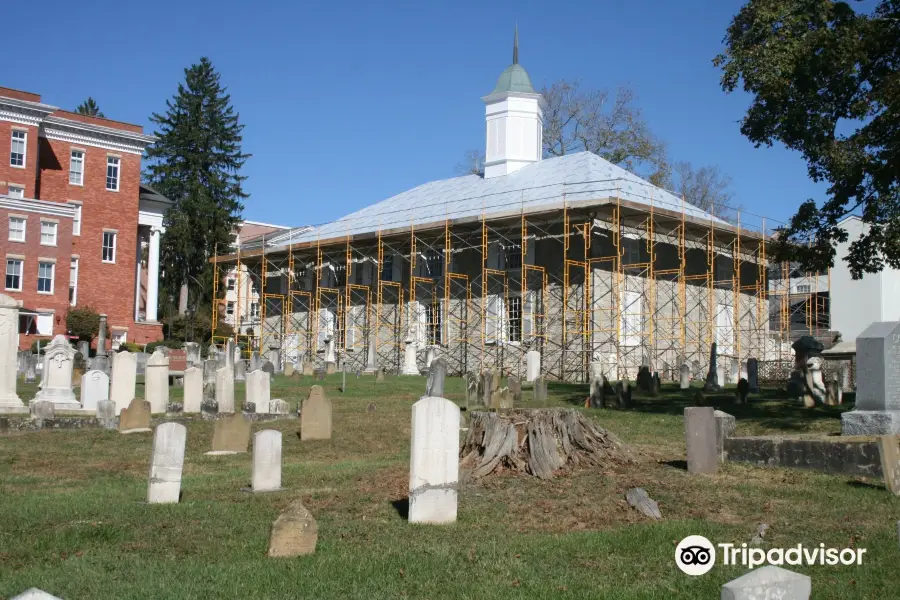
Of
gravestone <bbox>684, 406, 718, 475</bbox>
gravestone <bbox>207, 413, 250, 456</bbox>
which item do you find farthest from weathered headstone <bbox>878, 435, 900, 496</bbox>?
gravestone <bbox>207, 413, 250, 456</bbox>

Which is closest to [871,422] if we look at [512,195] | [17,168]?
[512,195]

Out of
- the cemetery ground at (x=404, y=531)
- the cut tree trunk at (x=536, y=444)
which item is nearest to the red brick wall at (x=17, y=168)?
the cemetery ground at (x=404, y=531)

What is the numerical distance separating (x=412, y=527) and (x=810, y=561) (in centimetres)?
352

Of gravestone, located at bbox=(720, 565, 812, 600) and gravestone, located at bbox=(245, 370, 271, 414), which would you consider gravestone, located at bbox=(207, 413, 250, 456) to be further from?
gravestone, located at bbox=(720, 565, 812, 600)

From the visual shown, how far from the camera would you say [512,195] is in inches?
1641

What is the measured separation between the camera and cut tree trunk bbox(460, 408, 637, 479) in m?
11.9

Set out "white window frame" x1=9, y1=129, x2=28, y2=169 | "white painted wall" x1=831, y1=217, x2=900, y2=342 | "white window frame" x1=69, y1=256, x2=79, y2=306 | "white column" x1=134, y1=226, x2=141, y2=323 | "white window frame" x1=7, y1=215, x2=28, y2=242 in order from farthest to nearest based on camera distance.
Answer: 1. "white painted wall" x1=831, y1=217, x2=900, y2=342
2. "white column" x1=134, y1=226, x2=141, y2=323
3. "white window frame" x1=69, y1=256, x2=79, y2=306
4. "white window frame" x1=9, y1=129, x2=28, y2=169
5. "white window frame" x1=7, y1=215, x2=28, y2=242

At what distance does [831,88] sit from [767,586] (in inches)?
674

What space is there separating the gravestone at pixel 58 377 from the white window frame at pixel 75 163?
115 ft

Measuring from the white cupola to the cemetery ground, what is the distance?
110 ft

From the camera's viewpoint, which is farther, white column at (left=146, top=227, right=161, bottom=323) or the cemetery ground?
white column at (left=146, top=227, right=161, bottom=323)

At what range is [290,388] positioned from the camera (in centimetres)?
2927

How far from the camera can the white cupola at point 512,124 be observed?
155ft

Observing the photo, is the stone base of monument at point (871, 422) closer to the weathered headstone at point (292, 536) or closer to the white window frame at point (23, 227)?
the weathered headstone at point (292, 536)
